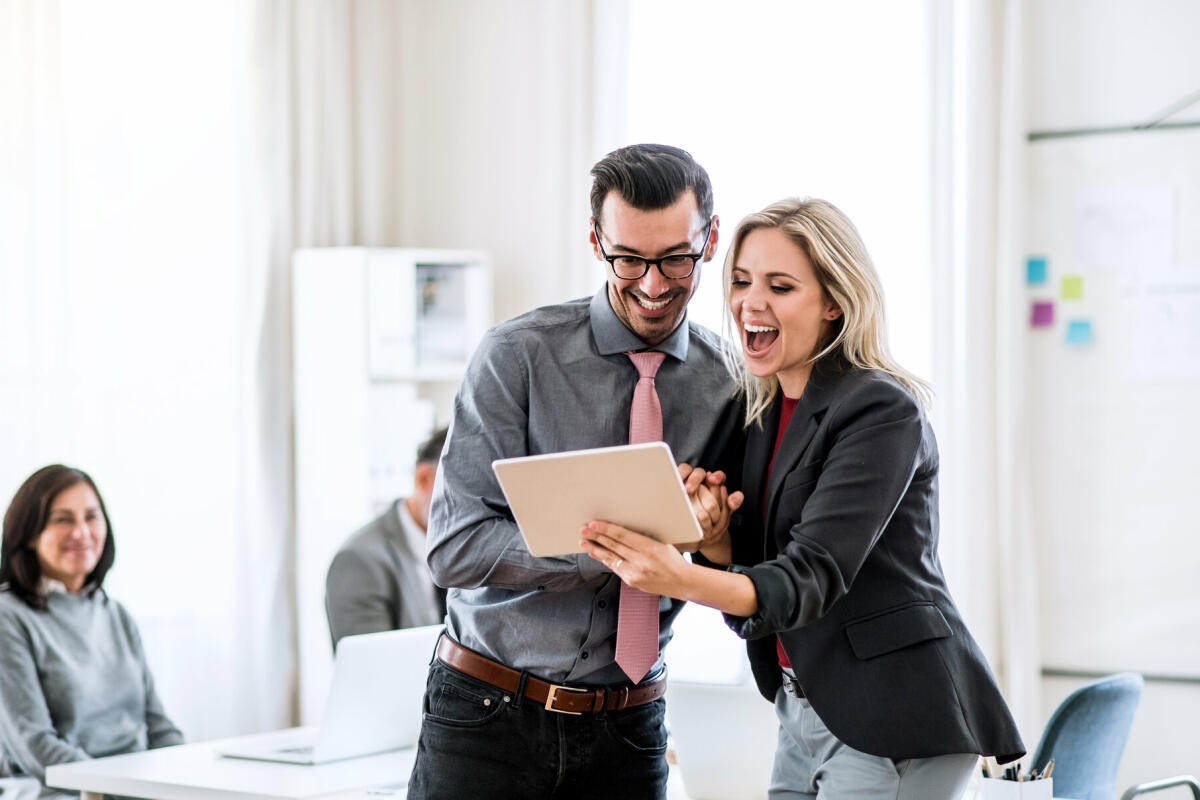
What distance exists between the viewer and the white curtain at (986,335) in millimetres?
4129

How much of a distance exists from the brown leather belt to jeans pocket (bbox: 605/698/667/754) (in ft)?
0.04

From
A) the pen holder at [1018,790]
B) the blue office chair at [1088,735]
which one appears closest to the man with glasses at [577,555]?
the pen holder at [1018,790]

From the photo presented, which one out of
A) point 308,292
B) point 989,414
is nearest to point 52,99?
point 308,292

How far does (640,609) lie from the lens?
212 centimetres

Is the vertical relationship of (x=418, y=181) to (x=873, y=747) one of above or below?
above

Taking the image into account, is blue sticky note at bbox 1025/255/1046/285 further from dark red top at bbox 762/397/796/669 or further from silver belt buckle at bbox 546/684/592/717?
silver belt buckle at bbox 546/684/592/717

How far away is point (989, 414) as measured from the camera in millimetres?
4176

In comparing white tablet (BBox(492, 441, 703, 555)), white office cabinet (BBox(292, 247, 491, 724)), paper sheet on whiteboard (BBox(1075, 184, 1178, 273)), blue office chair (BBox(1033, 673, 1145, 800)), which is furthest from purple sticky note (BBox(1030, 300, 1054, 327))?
white tablet (BBox(492, 441, 703, 555))

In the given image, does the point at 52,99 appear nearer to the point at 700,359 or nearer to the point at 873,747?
the point at 700,359

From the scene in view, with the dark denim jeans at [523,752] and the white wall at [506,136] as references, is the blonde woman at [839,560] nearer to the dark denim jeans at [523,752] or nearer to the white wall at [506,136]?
the dark denim jeans at [523,752]

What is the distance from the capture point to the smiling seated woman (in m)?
3.34

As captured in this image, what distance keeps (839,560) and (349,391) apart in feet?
9.66

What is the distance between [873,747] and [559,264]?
3231 millimetres

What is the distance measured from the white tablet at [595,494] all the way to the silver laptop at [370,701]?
44.2 inches
